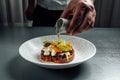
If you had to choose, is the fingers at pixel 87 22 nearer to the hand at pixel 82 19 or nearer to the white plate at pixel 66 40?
the hand at pixel 82 19

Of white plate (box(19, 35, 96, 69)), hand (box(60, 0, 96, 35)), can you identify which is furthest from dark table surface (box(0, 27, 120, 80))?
hand (box(60, 0, 96, 35))

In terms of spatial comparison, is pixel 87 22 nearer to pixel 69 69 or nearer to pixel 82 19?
pixel 82 19

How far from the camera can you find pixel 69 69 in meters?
0.79

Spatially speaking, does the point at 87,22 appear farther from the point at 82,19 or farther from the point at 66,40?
the point at 66,40

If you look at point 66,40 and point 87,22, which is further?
point 66,40

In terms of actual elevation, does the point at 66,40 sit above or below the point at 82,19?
below

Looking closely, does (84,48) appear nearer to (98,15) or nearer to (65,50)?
(65,50)

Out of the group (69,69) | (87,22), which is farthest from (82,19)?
(69,69)

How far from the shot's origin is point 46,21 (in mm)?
A: 1465

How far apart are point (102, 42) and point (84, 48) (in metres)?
0.13

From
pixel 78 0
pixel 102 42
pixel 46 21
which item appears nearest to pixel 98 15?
pixel 46 21

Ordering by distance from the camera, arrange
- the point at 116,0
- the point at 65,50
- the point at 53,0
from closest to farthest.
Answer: the point at 65,50
the point at 53,0
the point at 116,0

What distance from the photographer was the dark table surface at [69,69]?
74 cm

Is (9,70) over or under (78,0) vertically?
under
